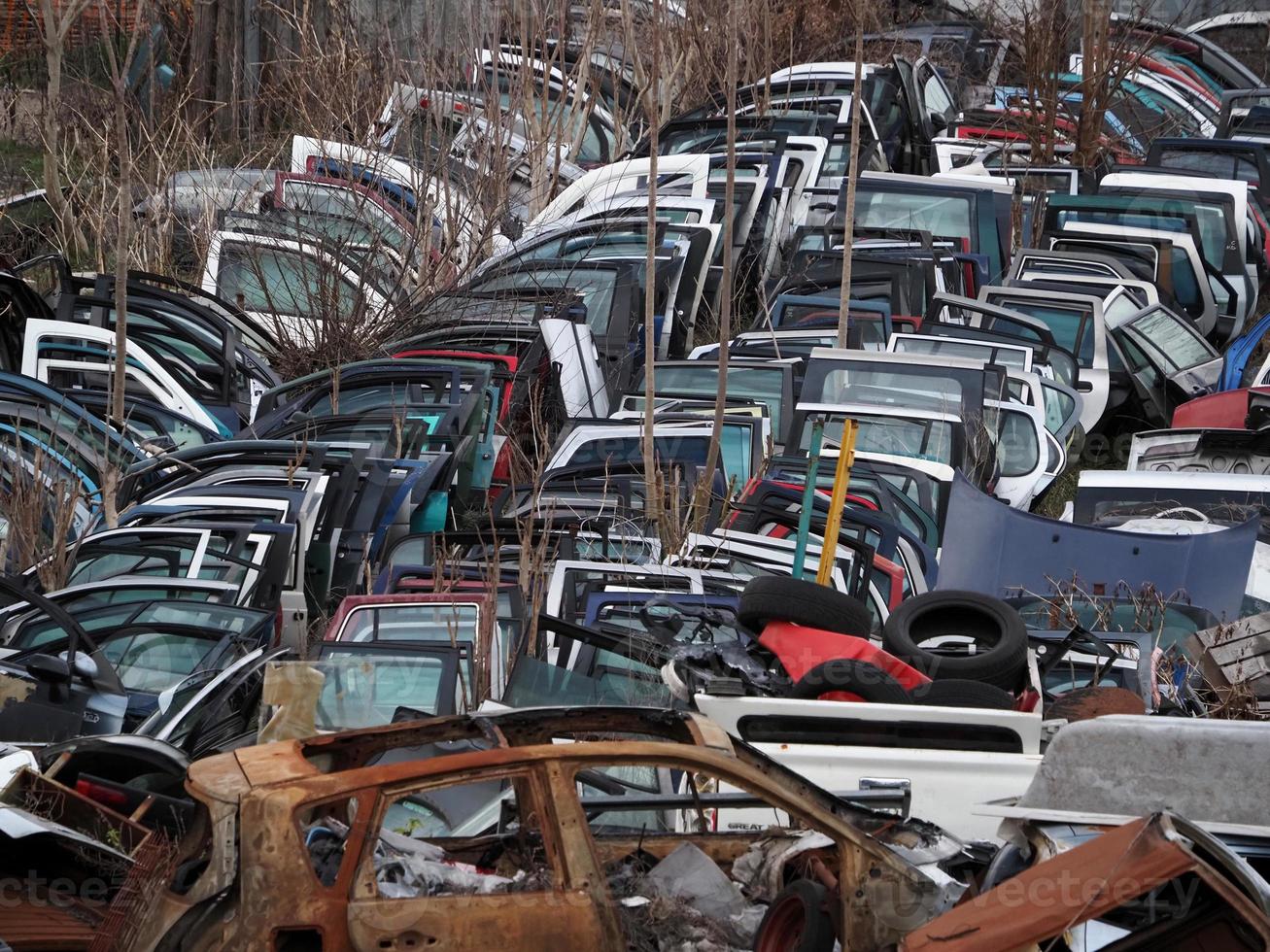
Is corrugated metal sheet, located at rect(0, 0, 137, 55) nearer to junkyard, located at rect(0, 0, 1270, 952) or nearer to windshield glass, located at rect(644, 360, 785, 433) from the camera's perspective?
junkyard, located at rect(0, 0, 1270, 952)

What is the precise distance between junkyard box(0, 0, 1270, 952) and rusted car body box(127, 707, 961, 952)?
0.04 feet

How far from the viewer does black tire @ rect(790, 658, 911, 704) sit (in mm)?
6508

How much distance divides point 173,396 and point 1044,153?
43.8ft

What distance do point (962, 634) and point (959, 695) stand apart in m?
1.24

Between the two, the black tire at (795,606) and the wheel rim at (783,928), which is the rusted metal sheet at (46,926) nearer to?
the wheel rim at (783,928)

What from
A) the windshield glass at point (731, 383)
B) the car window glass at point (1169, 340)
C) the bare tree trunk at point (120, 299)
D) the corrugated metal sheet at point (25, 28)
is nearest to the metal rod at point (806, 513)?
the windshield glass at point (731, 383)

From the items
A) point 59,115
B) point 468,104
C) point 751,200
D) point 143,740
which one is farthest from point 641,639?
point 59,115

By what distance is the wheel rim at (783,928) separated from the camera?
15.7 feet

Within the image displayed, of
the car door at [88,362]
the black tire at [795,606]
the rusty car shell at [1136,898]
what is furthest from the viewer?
the car door at [88,362]

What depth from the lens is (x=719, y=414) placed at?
1069cm

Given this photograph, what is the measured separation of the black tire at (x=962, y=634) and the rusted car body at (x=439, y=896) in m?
2.17

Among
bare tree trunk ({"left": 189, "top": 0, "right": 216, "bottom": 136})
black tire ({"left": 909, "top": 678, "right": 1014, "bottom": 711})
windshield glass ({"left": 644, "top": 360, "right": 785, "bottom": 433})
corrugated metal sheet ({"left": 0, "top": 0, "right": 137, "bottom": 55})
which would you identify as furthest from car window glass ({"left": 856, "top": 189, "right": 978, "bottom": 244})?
corrugated metal sheet ({"left": 0, "top": 0, "right": 137, "bottom": 55})

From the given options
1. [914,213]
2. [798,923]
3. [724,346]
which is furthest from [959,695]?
[914,213]

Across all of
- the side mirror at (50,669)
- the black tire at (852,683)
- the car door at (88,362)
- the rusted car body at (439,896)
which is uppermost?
the rusted car body at (439,896)
